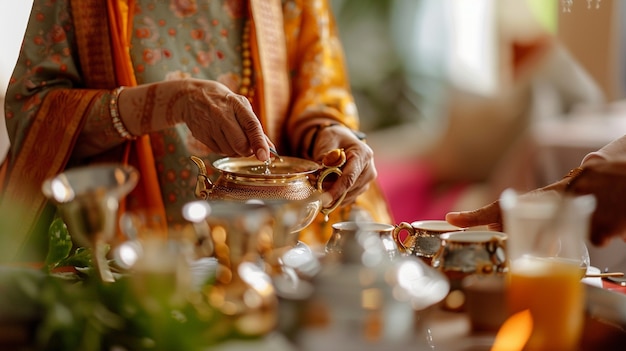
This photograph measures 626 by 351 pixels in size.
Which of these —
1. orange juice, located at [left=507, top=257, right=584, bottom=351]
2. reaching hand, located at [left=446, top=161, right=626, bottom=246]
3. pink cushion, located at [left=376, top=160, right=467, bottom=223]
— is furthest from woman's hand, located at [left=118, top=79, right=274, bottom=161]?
pink cushion, located at [left=376, top=160, right=467, bottom=223]

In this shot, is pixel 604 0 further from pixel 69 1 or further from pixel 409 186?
pixel 409 186

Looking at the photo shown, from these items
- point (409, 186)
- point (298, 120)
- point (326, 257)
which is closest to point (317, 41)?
point (298, 120)

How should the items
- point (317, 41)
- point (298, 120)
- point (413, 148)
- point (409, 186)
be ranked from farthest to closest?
point (413, 148)
point (409, 186)
point (317, 41)
point (298, 120)

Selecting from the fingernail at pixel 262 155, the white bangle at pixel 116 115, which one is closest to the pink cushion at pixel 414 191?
the white bangle at pixel 116 115

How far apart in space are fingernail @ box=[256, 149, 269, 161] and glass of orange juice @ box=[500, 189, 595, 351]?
48 centimetres

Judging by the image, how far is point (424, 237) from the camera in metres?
1.07

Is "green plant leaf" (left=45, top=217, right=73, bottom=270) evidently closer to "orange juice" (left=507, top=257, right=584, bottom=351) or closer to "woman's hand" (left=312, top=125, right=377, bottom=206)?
"woman's hand" (left=312, top=125, right=377, bottom=206)

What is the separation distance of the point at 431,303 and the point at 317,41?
1.03m

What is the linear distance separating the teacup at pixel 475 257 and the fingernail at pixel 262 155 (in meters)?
0.43

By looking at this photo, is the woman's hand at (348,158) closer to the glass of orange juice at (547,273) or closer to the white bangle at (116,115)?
the white bangle at (116,115)

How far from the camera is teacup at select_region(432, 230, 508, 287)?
2.78ft

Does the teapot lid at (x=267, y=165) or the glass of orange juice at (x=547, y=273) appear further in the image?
the teapot lid at (x=267, y=165)

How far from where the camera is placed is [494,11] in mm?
4004

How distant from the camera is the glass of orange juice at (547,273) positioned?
78cm
